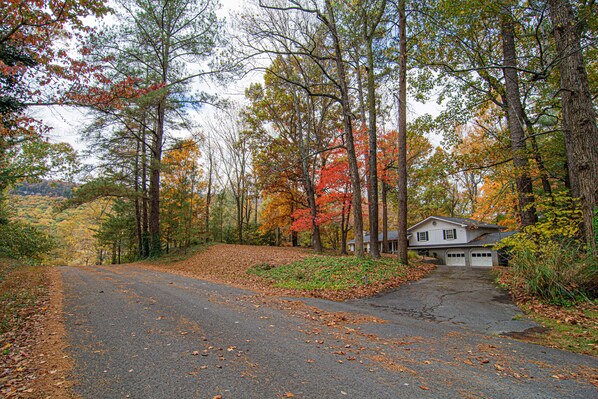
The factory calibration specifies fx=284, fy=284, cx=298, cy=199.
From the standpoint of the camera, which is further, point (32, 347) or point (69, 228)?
point (69, 228)

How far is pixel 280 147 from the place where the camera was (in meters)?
20.2

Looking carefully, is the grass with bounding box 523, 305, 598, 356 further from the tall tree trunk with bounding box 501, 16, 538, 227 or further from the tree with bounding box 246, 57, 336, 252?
the tree with bounding box 246, 57, 336, 252

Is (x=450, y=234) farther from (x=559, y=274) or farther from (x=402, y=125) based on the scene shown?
(x=559, y=274)

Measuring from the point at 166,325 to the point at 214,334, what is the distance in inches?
37.6

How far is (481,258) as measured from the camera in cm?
2636

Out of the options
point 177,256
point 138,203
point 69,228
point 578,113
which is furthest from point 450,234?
point 69,228

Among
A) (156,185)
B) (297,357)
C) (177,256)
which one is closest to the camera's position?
(297,357)

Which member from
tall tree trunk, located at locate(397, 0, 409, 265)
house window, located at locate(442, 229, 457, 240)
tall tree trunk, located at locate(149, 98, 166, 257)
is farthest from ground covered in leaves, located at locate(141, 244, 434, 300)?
house window, located at locate(442, 229, 457, 240)

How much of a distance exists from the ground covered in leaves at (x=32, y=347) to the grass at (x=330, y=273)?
19.7 feet

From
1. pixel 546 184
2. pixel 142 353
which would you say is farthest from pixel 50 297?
pixel 546 184

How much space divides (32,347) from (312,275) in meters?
7.59

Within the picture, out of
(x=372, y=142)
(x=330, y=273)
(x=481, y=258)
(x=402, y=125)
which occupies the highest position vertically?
(x=402, y=125)

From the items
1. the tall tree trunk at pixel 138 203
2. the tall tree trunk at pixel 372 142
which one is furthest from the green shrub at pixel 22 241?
the tall tree trunk at pixel 372 142

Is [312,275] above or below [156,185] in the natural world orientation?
below
